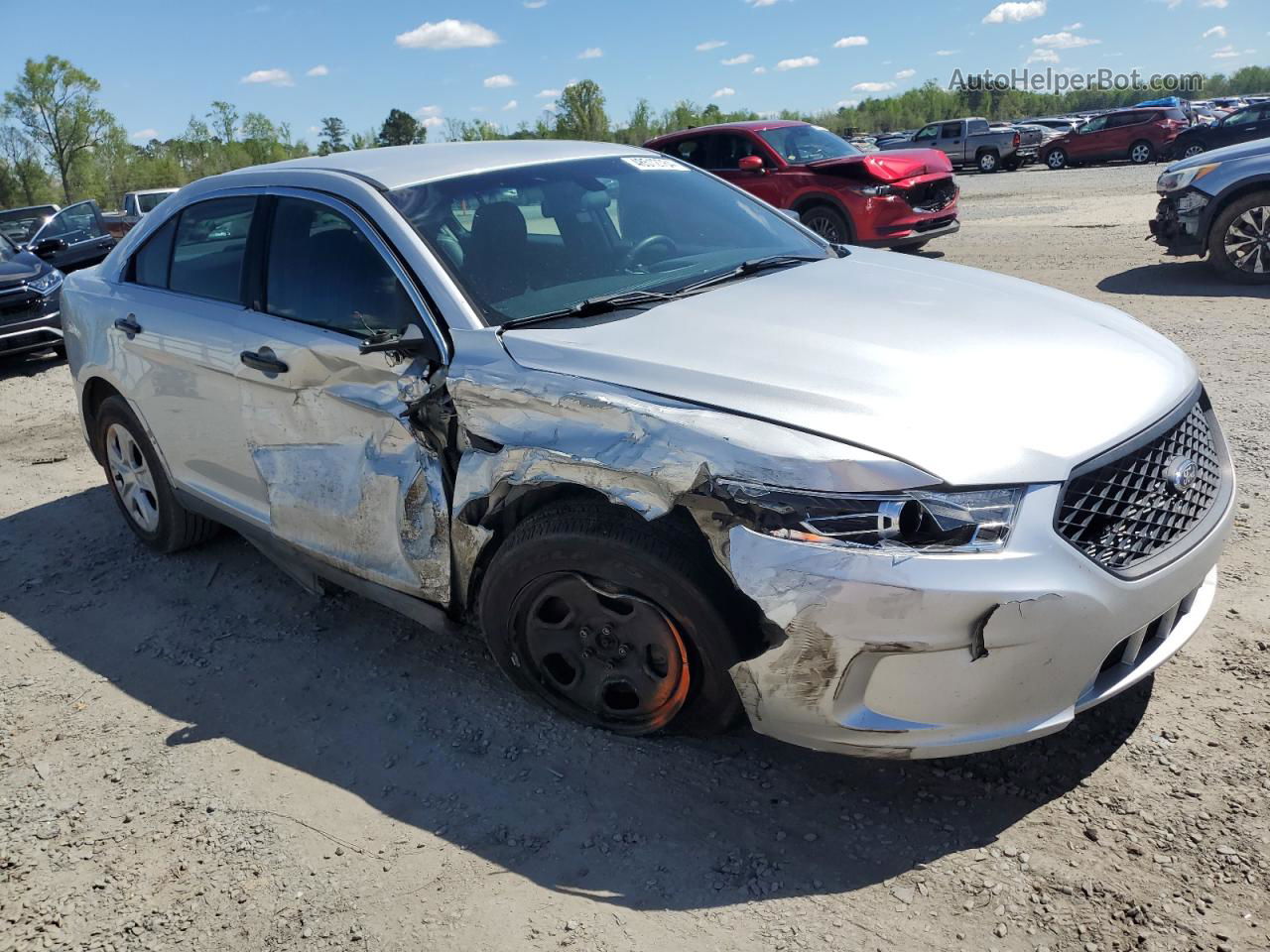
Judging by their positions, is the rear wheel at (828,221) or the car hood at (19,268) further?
the rear wheel at (828,221)

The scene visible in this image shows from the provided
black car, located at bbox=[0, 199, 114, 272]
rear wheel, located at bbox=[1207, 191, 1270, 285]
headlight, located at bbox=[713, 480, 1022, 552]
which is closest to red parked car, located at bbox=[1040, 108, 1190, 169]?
rear wheel, located at bbox=[1207, 191, 1270, 285]

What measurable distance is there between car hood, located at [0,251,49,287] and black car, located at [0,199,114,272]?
3.07 metres

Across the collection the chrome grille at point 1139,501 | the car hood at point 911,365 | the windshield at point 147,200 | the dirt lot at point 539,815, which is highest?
the windshield at point 147,200

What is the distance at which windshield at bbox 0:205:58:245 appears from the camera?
1503 cm

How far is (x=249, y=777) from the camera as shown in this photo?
313 centimetres

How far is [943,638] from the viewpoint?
2316 mm

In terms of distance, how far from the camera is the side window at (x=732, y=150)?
1266 centimetres

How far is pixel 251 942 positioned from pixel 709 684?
1334 millimetres

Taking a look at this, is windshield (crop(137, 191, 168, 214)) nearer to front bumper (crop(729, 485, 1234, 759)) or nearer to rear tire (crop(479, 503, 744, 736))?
rear tire (crop(479, 503, 744, 736))

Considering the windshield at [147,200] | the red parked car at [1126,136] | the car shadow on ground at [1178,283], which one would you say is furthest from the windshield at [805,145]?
the red parked car at [1126,136]

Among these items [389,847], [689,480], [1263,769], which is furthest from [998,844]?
[389,847]

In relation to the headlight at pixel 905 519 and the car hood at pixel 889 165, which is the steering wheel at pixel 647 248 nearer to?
the headlight at pixel 905 519

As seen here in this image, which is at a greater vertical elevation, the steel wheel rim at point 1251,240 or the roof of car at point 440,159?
the roof of car at point 440,159

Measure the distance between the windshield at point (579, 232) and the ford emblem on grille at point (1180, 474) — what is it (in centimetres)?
162
